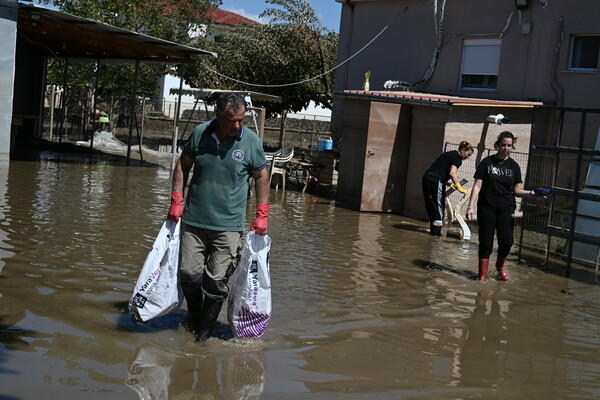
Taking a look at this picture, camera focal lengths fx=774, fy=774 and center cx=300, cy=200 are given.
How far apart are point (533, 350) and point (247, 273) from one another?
261cm

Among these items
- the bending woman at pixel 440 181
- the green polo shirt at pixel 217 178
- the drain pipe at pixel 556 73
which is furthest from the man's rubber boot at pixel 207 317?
the drain pipe at pixel 556 73

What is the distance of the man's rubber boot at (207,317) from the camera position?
241 inches

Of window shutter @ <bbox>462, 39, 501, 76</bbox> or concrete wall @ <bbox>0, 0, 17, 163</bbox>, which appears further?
window shutter @ <bbox>462, 39, 501, 76</bbox>

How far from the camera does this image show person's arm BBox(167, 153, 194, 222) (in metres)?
6.20

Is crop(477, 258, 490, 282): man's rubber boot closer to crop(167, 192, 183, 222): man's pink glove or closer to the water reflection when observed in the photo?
the water reflection

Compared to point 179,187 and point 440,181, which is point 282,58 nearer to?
point 440,181

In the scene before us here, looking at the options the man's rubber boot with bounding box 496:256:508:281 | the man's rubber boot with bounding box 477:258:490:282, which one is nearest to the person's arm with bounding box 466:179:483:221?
the man's rubber boot with bounding box 477:258:490:282

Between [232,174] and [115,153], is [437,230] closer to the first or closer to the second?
[232,174]

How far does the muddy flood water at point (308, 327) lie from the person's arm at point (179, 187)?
963 millimetres

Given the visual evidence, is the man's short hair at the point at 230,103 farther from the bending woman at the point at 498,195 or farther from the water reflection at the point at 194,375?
the bending woman at the point at 498,195

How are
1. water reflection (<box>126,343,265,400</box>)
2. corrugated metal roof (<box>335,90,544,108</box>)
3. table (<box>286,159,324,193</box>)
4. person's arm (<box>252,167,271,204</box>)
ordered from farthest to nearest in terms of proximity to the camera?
table (<box>286,159,324,193</box>), corrugated metal roof (<box>335,90,544,108</box>), person's arm (<box>252,167,271,204</box>), water reflection (<box>126,343,265,400</box>)

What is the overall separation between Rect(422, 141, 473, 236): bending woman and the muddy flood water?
1238mm

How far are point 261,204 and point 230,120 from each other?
717mm

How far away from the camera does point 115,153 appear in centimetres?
2475
